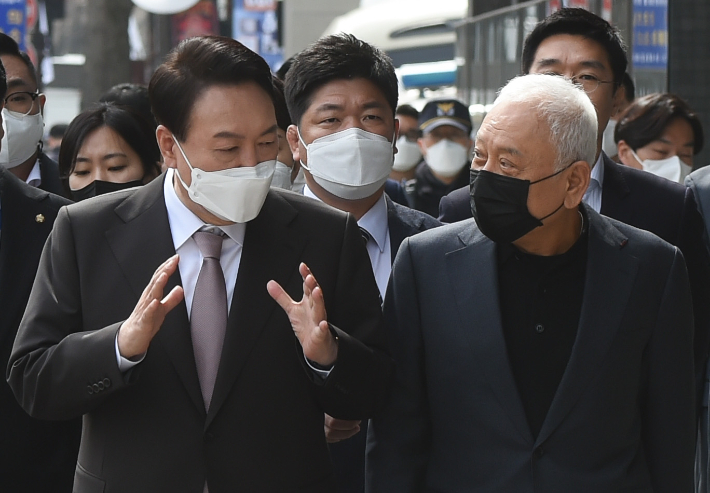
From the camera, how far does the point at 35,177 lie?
5.39 m

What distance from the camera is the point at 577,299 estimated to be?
10.1 ft

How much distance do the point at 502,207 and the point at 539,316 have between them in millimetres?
317

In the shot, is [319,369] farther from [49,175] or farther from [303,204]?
[49,175]

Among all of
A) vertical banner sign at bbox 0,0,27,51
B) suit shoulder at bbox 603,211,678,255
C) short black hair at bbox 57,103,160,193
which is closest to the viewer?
suit shoulder at bbox 603,211,678,255

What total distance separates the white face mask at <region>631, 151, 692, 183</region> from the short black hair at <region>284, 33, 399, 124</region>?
87.3 inches

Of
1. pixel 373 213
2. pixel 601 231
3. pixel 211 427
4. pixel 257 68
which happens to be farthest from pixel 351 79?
pixel 211 427

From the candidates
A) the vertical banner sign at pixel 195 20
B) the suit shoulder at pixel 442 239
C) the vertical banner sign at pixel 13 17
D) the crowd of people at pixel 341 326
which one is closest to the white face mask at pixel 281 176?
the crowd of people at pixel 341 326

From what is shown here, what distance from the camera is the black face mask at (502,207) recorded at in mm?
2998

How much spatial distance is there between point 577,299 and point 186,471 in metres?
1.15

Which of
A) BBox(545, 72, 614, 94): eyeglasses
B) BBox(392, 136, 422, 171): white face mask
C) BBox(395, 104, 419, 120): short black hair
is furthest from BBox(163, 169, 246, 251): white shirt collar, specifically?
BBox(395, 104, 419, 120): short black hair

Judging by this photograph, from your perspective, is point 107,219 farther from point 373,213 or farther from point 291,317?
point 373,213

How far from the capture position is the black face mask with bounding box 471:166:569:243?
300cm

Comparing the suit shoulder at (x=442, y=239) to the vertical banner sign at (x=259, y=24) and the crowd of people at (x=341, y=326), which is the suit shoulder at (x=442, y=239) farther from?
the vertical banner sign at (x=259, y=24)

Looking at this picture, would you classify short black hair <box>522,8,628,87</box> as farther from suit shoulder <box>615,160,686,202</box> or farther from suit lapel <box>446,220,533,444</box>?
suit lapel <box>446,220,533,444</box>
